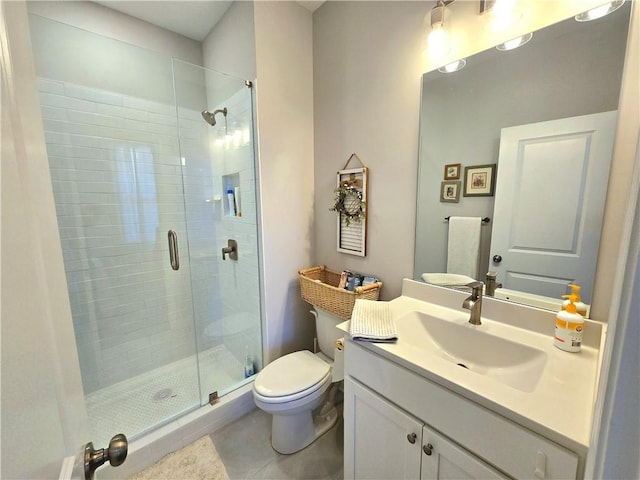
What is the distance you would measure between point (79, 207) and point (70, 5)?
4.14 feet

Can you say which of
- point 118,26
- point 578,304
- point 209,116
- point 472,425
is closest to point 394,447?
point 472,425

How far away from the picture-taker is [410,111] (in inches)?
53.1

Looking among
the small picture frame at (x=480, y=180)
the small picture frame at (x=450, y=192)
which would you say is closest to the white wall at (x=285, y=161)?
the small picture frame at (x=450, y=192)

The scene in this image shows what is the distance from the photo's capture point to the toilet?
1327 millimetres

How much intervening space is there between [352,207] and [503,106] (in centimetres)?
87

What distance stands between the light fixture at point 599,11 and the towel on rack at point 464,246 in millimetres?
736

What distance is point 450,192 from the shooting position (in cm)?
126

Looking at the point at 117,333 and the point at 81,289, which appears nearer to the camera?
the point at 81,289

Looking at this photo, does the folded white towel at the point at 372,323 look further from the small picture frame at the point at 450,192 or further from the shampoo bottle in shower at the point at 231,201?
the shampoo bottle in shower at the point at 231,201

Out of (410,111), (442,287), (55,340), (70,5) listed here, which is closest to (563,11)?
(410,111)

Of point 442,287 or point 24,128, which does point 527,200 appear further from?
point 24,128

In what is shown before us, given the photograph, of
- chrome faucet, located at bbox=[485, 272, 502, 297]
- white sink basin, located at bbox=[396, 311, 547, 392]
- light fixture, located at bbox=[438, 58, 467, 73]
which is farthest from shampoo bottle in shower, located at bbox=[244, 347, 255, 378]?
light fixture, located at bbox=[438, 58, 467, 73]

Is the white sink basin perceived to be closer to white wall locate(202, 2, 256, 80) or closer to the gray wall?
the gray wall

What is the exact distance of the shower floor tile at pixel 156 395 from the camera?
1.55 m
